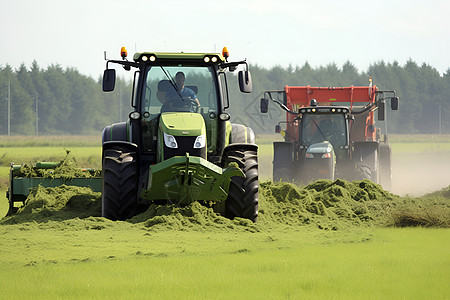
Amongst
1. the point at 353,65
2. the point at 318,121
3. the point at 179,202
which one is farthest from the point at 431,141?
the point at 179,202

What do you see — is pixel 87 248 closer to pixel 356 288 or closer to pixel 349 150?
pixel 356 288

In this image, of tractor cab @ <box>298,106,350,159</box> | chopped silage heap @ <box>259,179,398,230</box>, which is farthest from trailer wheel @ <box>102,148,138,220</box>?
tractor cab @ <box>298,106,350,159</box>

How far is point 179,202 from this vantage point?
38.8 feet

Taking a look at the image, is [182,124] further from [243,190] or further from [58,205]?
[58,205]

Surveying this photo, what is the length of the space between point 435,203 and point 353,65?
316 ft

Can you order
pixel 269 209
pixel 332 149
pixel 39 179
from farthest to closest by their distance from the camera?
pixel 332 149
pixel 39 179
pixel 269 209

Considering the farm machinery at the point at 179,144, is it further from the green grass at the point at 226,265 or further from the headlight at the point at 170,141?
the green grass at the point at 226,265

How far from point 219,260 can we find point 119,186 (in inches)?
123

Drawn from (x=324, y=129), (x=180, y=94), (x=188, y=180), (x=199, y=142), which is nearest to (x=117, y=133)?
(x=180, y=94)

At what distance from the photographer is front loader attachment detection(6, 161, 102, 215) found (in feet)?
45.3

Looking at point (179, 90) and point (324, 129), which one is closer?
point (179, 90)

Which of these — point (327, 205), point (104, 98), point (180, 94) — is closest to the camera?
point (180, 94)

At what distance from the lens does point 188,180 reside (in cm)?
1134

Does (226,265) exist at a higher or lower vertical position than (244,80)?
lower
